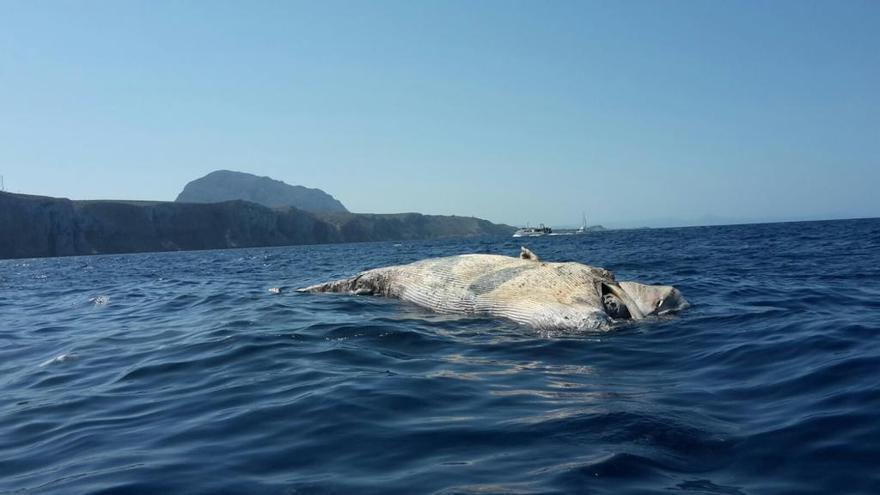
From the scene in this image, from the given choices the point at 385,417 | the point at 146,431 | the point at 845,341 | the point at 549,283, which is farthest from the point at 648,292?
the point at 146,431

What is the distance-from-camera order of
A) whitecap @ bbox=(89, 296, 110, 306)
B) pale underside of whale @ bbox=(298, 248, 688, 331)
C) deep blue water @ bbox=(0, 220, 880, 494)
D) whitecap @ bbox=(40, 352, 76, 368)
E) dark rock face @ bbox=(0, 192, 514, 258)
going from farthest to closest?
dark rock face @ bbox=(0, 192, 514, 258), whitecap @ bbox=(89, 296, 110, 306), pale underside of whale @ bbox=(298, 248, 688, 331), whitecap @ bbox=(40, 352, 76, 368), deep blue water @ bbox=(0, 220, 880, 494)

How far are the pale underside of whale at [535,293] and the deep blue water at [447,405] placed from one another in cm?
36

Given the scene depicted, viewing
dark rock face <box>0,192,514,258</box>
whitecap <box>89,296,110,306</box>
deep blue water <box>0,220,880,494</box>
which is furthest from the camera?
dark rock face <box>0,192,514,258</box>

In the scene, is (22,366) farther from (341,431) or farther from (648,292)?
(648,292)

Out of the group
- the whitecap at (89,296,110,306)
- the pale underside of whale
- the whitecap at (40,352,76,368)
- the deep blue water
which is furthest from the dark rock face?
the pale underside of whale

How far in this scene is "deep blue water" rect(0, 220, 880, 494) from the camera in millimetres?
3561

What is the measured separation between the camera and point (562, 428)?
4.23 metres

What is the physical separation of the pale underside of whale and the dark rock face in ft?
336

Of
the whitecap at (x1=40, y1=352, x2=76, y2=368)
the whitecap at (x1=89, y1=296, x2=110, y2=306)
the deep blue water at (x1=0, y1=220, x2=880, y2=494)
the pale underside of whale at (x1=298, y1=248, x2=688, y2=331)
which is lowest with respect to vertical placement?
the whitecap at (x1=89, y1=296, x2=110, y2=306)

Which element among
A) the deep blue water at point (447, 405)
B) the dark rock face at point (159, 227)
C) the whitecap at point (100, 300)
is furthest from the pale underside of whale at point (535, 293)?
the dark rock face at point (159, 227)

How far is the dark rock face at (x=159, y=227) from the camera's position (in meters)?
94.2

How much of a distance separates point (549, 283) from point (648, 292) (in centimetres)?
180

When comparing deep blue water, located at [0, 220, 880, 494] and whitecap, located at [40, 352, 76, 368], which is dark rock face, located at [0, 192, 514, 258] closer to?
whitecap, located at [40, 352, 76, 368]

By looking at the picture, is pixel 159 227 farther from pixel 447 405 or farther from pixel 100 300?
pixel 447 405
